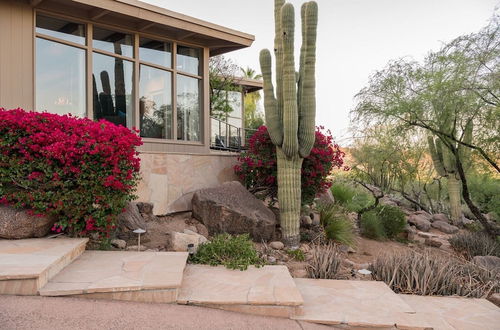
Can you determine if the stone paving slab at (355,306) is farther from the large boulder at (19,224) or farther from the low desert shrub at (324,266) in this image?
the large boulder at (19,224)

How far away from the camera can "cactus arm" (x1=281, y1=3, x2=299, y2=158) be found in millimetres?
6727

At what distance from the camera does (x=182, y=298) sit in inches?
145

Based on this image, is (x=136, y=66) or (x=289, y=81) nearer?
(x=289, y=81)

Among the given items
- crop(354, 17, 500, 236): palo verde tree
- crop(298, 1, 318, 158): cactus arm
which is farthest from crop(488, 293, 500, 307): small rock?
crop(354, 17, 500, 236): palo verde tree

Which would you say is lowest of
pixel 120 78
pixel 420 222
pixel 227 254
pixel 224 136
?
pixel 420 222

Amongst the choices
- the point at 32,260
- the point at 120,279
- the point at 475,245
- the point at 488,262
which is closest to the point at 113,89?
the point at 32,260

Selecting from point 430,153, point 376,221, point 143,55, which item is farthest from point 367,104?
point 143,55

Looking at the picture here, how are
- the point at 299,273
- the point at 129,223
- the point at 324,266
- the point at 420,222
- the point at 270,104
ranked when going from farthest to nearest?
the point at 420,222 < the point at 270,104 < the point at 129,223 < the point at 299,273 < the point at 324,266

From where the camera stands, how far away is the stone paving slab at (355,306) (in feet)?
11.8

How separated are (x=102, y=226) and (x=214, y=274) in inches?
63.7

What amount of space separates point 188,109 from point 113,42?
2.15 meters

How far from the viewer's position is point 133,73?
8.04 m

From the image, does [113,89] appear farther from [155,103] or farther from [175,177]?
[175,177]

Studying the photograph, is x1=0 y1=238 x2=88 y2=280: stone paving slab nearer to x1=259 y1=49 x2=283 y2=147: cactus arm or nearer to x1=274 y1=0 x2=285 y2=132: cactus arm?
x1=259 y1=49 x2=283 y2=147: cactus arm
